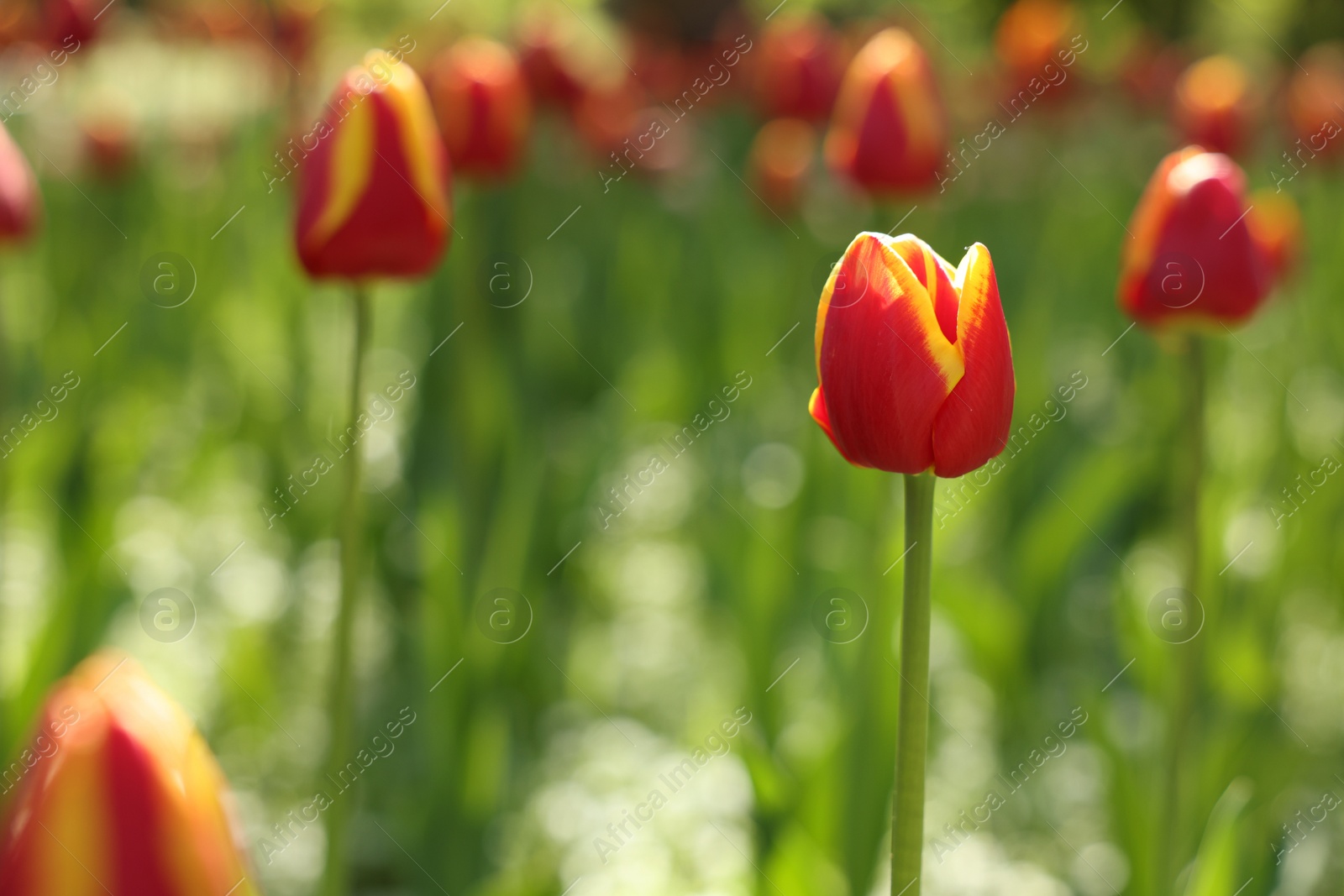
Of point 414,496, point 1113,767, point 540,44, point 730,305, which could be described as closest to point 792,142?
point 730,305

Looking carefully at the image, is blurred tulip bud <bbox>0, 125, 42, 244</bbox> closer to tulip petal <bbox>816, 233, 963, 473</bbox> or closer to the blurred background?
the blurred background

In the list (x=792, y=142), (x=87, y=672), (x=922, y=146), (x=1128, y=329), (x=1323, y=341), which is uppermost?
(x=87, y=672)

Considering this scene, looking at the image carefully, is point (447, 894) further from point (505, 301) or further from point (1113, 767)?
point (505, 301)

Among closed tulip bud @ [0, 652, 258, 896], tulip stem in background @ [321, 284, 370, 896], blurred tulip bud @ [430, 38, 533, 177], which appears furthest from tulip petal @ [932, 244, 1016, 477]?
blurred tulip bud @ [430, 38, 533, 177]

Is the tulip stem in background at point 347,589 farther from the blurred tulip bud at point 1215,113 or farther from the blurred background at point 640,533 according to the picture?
the blurred tulip bud at point 1215,113

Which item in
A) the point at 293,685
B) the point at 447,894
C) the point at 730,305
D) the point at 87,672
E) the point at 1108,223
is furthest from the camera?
the point at 1108,223

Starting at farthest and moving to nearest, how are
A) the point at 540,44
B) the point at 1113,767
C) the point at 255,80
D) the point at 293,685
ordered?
the point at 255,80, the point at 540,44, the point at 293,685, the point at 1113,767
